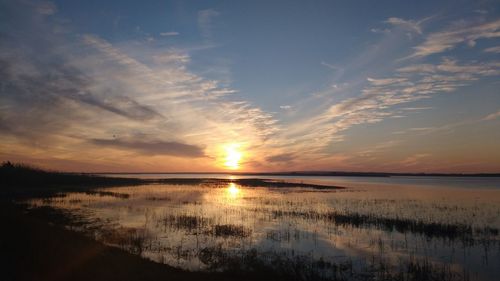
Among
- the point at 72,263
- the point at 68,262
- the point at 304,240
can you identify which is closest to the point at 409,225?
the point at 304,240

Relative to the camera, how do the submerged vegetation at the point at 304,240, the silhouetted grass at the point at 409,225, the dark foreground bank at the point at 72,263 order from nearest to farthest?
the dark foreground bank at the point at 72,263, the submerged vegetation at the point at 304,240, the silhouetted grass at the point at 409,225

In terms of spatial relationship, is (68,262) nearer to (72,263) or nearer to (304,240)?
(72,263)

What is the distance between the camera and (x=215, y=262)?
1769cm

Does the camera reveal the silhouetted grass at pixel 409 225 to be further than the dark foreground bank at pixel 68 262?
Yes

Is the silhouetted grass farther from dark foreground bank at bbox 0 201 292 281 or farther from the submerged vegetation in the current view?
dark foreground bank at bbox 0 201 292 281

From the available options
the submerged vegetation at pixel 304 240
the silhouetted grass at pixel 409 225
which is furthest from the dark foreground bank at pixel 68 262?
the silhouetted grass at pixel 409 225

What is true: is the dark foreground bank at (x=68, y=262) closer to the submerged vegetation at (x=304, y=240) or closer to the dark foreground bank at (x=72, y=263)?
the dark foreground bank at (x=72, y=263)

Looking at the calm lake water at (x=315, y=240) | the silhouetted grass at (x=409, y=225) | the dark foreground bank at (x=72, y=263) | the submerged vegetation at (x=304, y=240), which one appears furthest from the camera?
the silhouetted grass at (x=409, y=225)

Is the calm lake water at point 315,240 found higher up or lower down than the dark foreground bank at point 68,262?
lower down

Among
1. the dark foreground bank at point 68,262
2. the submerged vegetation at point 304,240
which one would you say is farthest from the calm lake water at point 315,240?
the dark foreground bank at point 68,262

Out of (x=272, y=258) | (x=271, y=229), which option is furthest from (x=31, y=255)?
(x=271, y=229)

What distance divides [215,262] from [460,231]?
19.6 meters

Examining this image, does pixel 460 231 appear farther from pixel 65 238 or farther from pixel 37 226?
pixel 37 226

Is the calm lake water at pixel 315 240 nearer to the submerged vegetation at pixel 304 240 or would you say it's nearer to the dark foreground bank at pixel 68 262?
the submerged vegetation at pixel 304 240
